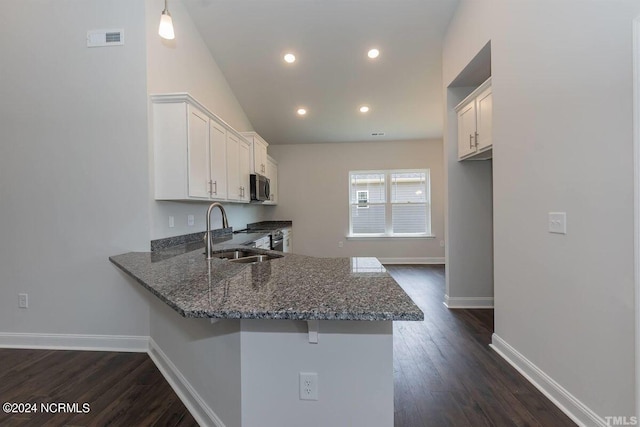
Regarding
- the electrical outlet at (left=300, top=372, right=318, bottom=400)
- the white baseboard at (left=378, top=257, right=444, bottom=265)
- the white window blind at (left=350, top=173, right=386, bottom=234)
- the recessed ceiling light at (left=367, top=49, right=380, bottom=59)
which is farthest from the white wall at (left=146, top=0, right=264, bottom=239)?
the white baseboard at (left=378, top=257, right=444, bottom=265)

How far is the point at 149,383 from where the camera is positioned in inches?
75.2

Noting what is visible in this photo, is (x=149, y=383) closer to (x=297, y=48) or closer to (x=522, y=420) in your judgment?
(x=522, y=420)

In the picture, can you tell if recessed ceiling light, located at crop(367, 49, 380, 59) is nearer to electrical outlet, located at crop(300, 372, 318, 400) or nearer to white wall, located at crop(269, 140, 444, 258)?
white wall, located at crop(269, 140, 444, 258)

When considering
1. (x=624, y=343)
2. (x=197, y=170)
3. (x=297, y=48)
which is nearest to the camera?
(x=624, y=343)

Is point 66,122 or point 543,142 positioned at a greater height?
point 66,122

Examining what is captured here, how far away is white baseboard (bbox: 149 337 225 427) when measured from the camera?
149 cm

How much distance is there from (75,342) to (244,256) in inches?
64.4

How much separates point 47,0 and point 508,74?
3.88m

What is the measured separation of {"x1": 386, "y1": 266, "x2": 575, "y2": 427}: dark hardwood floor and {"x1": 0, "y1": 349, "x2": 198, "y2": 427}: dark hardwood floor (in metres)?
1.35

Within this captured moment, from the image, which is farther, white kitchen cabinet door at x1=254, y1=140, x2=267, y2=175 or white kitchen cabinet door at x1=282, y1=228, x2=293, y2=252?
white kitchen cabinet door at x1=282, y1=228, x2=293, y2=252

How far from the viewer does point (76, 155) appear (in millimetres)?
2354

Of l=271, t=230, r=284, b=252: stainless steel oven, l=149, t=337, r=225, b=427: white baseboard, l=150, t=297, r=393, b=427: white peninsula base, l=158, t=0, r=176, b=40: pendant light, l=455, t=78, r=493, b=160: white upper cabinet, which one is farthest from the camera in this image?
l=271, t=230, r=284, b=252: stainless steel oven

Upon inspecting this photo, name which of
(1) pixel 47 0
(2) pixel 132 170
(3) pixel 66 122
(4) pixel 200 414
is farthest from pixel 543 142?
(1) pixel 47 0

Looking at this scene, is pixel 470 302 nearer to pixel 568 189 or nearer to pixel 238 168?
pixel 568 189
